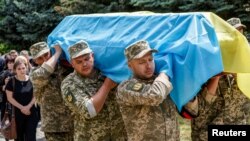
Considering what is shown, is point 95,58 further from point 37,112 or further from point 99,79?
point 37,112

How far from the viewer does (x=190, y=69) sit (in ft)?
14.5

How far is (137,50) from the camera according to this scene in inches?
174

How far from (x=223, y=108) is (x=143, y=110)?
127 centimetres

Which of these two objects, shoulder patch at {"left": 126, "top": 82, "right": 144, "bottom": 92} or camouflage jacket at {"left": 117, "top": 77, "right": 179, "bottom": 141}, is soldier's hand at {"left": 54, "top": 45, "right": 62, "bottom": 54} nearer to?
camouflage jacket at {"left": 117, "top": 77, "right": 179, "bottom": 141}

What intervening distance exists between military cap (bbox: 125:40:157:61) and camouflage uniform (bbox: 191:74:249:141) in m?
1.22

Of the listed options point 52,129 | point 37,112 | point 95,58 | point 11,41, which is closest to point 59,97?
point 52,129

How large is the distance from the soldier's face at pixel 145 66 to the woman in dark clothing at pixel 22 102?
3150 mm

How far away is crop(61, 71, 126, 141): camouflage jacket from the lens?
15.9 feet

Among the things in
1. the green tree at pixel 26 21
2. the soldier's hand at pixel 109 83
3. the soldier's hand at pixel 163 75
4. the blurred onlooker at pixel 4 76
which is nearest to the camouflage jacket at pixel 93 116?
the soldier's hand at pixel 109 83

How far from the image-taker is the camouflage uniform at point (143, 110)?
438cm

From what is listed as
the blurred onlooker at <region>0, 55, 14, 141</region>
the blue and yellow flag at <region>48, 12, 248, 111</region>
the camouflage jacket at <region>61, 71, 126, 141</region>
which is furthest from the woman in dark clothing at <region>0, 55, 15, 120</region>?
the camouflage jacket at <region>61, 71, 126, 141</region>

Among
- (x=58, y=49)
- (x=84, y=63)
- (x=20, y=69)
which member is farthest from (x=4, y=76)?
(x=84, y=63)

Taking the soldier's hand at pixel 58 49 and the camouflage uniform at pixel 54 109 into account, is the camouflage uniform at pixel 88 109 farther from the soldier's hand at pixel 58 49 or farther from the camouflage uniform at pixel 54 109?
the camouflage uniform at pixel 54 109

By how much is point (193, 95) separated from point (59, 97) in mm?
1929
